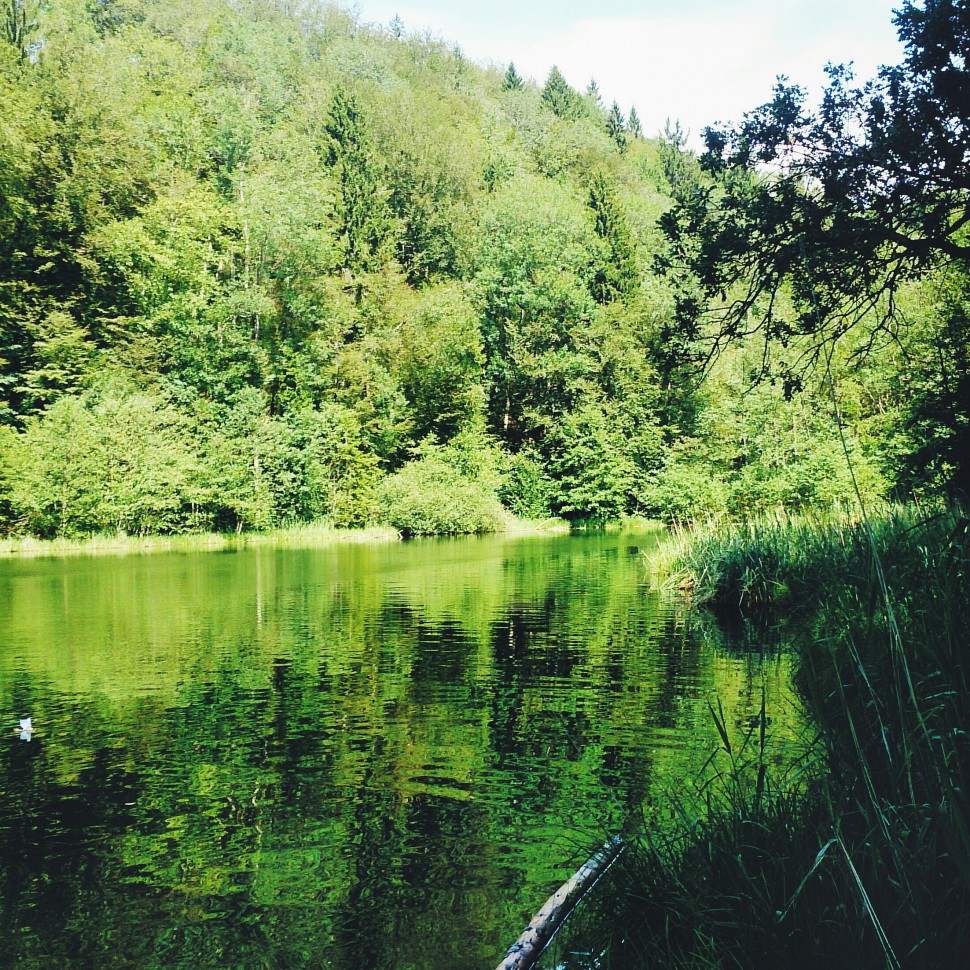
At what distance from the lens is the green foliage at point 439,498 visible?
3488cm

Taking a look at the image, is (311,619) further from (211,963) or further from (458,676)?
(211,963)

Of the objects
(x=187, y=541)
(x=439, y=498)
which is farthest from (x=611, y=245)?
(x=187, y=541)

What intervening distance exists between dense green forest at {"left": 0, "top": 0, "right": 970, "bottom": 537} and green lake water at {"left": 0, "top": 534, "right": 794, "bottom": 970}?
16.5 metres

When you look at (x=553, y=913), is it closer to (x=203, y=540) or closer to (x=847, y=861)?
(x=847, y=861)

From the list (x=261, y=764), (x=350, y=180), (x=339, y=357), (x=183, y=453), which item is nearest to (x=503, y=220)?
(x=350, y=180)

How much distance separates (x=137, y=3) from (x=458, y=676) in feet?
182

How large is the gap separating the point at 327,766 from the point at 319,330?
34.0 meters

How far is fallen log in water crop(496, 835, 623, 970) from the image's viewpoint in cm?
276

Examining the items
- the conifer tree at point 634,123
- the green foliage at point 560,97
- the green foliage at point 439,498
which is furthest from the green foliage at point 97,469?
the conifer tree at point 634,123

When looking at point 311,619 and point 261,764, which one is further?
point 311,619

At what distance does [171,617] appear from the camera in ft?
43.6

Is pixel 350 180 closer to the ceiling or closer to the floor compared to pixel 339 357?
closer to the ceiling

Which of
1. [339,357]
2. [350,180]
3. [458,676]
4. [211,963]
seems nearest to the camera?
[211,963]

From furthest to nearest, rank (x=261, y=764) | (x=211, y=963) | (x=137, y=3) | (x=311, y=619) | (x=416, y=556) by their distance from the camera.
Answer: (x=137, y=3) < (x=416, y=556) < (x=311, y=619) < (x=261, y=764) < (x=211, y=963)
